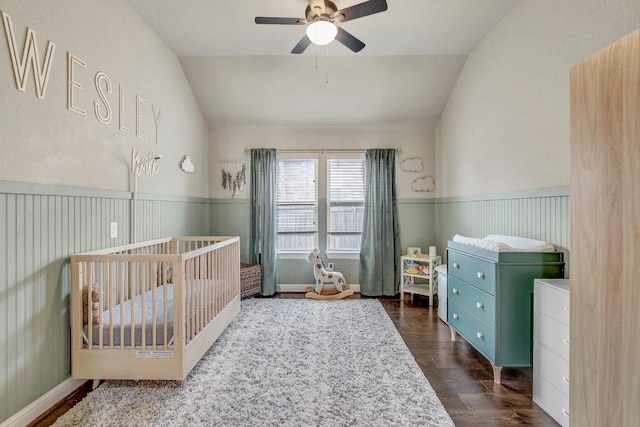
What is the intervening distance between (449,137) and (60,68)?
3687 millimetres

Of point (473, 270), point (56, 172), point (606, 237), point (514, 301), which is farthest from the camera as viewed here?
point (473, 270)

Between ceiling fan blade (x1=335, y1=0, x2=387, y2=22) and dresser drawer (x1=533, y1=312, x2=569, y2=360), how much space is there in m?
2.11

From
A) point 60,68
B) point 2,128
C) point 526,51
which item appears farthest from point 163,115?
point 526,51

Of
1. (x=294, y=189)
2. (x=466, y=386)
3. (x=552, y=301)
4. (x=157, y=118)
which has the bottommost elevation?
(x=466, y=386)

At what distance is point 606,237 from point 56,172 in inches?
104

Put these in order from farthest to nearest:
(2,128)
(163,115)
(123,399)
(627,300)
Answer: (163,115) < (123,399) < (2,128) < (627,300)

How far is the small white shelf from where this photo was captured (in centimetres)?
376

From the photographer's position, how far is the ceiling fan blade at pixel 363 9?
2068 mm

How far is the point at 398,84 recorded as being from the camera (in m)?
3.78

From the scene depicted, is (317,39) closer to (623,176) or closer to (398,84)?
(398,84)

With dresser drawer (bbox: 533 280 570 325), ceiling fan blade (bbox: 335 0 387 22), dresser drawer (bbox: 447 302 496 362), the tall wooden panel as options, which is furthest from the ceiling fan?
dresser drawer (bbox: 447 302 496 362)

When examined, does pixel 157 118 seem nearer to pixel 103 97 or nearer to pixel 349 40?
pixel 103 97

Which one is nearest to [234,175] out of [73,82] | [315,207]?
[315,207]

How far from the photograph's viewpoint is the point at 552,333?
1.74 meters
